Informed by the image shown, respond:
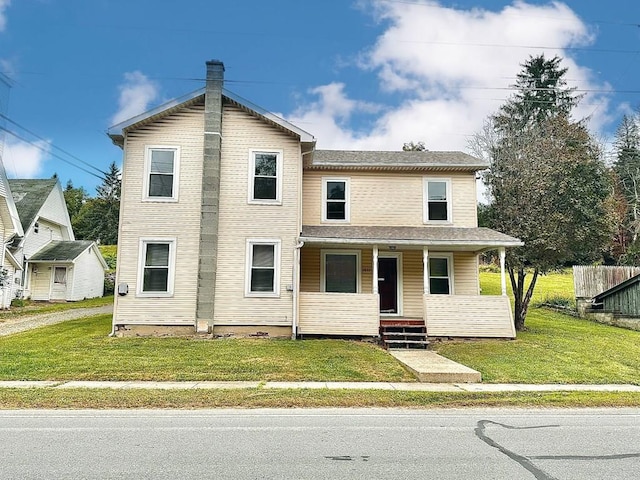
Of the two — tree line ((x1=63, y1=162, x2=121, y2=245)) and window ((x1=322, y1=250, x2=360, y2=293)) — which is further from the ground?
tree line ((x1=63, y1=162, x2=121, y2=245))

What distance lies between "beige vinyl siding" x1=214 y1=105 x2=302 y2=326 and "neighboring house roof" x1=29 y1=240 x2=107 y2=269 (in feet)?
54.1

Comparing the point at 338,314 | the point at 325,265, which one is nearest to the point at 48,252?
the point at 325,265

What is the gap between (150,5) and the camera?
17859 millimetres

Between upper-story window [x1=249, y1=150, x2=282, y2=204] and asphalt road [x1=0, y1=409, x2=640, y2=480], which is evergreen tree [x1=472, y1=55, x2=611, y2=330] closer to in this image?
upper-story window [x1=249, y1=150, x2=282, y2=204]

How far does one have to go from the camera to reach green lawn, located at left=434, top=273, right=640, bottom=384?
9.17 metres

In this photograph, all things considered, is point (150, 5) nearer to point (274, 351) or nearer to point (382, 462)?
point (274, 351)

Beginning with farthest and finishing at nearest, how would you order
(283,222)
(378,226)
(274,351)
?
(378,226)
(283,222)
(274,351)

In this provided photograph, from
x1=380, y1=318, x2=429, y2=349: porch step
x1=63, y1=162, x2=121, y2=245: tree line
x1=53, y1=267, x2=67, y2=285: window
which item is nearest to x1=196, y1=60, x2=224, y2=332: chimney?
x1=380, y1=318, x2=429, y2=349: porch step

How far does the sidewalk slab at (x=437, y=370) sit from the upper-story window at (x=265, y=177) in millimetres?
6259

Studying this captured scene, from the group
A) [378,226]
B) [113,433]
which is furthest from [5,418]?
[378,226]

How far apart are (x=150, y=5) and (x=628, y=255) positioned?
29.5 metres

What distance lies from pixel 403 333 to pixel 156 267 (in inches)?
299

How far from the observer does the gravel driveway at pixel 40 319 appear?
15326mm

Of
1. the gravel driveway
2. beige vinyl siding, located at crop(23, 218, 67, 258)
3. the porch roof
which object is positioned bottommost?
the gravel driveway
